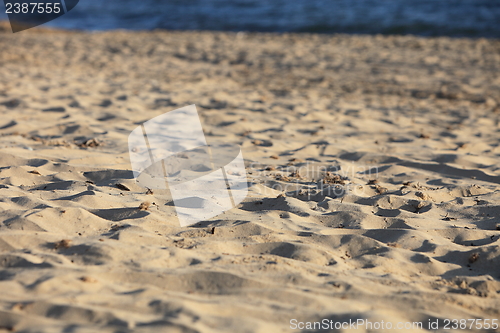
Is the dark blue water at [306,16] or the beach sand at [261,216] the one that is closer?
the beach sand at [261,216]

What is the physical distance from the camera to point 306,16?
47.4ft

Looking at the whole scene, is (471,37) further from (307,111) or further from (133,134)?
(133,134)

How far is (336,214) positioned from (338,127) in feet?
7.17

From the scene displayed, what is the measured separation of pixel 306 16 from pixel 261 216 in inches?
522

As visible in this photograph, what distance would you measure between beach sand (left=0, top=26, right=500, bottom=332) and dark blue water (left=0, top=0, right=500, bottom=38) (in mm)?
7119

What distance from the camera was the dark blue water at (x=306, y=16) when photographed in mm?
12383

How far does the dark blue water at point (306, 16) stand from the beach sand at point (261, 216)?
7119mm

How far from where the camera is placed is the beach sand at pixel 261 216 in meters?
1.72

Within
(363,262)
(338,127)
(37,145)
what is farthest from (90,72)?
(363,262)

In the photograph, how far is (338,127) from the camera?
462cm

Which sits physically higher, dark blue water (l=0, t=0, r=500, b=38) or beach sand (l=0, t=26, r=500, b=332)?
dark blue water (l=0, t=0, r=500, b=38)

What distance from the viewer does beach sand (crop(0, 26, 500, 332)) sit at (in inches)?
67.7

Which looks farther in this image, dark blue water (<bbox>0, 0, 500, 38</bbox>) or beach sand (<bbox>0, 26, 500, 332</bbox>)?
dark blue water (<bbox>0, 0, 500, 38</bbox>)

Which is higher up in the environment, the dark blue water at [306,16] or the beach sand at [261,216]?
the dark blue water at [306,16]
